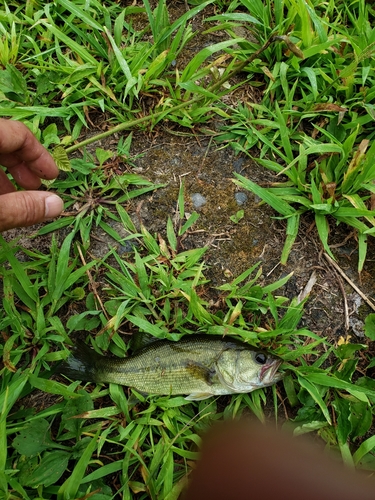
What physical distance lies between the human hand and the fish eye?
1861mm

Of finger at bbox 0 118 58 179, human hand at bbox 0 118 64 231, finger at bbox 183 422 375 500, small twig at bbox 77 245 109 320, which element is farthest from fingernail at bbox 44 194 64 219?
finger at bbox 183 422 375 500

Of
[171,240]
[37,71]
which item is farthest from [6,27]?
[171,240]

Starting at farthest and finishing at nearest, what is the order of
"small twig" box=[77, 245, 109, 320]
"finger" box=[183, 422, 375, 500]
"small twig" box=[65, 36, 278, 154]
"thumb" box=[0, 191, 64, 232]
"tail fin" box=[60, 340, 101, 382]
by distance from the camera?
"small twig" box=[65, 36, 278, 154]
"small twig" box=[77, 245, 109, 320]
"tail fin" box=[60, 340, 101, 382]
"thumb" box=[0, 191, 64, 232]
"finger" box=[183, 422, 375, 500]

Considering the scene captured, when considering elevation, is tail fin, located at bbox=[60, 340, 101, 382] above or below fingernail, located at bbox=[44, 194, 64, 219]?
below

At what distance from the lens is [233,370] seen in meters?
3.21

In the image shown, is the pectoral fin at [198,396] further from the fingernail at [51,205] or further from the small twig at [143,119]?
the small twig at [143,119]

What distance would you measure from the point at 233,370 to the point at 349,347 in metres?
0.97

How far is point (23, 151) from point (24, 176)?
324 millimetres

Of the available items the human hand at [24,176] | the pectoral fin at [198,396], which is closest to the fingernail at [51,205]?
the human hand at [24,176]

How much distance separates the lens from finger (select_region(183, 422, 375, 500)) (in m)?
2.19

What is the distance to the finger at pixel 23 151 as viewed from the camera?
3.09m

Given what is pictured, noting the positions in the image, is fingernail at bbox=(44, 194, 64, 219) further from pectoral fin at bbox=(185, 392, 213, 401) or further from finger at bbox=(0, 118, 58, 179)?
pectoral fin at bbox=(185, 392, 213, 401)

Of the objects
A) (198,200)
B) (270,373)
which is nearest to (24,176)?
(198,200)

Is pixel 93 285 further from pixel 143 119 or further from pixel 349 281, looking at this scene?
pixel 349 281
